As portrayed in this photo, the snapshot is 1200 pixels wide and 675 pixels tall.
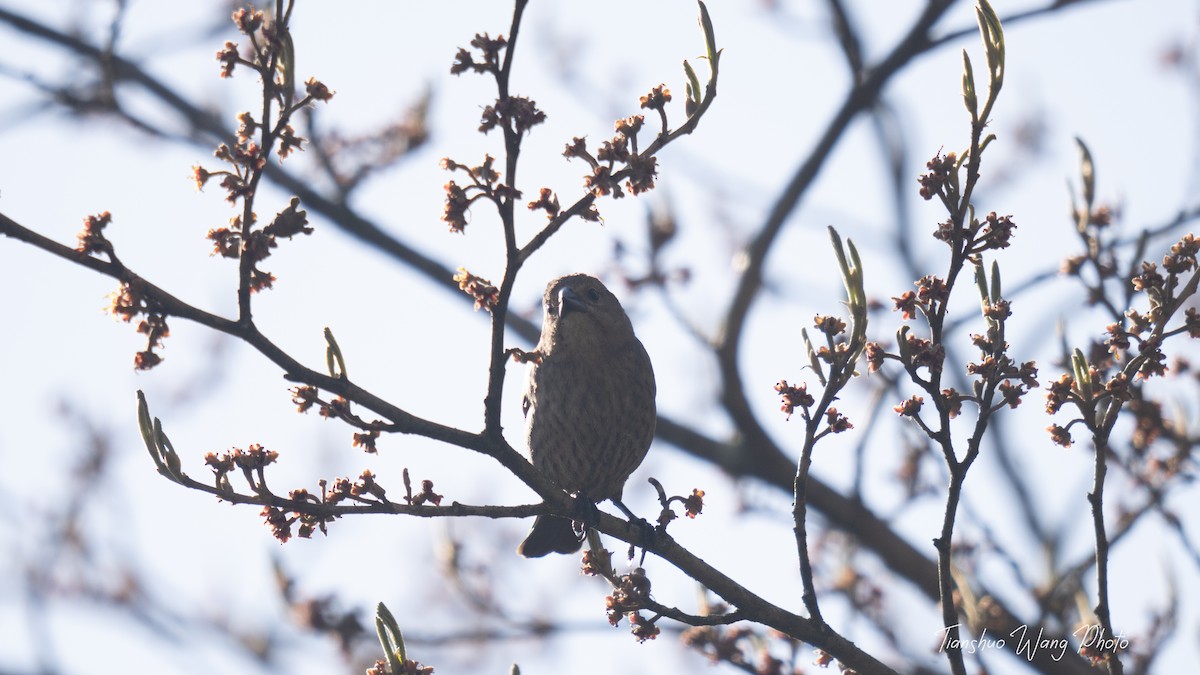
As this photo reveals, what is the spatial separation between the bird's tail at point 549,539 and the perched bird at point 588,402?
52 millimetres

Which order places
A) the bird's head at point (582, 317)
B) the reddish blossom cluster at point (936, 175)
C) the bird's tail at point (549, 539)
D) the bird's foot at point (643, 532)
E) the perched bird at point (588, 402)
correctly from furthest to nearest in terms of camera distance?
the bird's tail at point (549, 539) < the bird's head at point (582, 317) < the perched bird at point (588, 402) < the bird's foot at point (643, 532) < the reddish blossom cluster at point (936, 175)

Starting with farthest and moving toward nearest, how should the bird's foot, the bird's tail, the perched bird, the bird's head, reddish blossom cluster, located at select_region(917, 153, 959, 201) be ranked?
the bird's tail < the bird's head < the perched bird < the bird's foot < reddish blossom cluster, located at select_region(917, 153, 959, 201)

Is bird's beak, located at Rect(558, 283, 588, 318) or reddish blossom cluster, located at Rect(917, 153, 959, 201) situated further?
bird's beak, located at Rect(558, 283, 588, 318)

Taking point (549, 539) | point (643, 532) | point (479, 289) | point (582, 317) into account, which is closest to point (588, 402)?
point (582, 317)

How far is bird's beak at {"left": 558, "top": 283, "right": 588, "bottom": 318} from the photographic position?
218 inches

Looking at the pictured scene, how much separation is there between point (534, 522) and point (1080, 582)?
8.53 ft

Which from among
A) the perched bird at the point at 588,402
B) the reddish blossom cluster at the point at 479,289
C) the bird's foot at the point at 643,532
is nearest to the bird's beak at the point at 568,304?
the perched bird at the point at 588,402

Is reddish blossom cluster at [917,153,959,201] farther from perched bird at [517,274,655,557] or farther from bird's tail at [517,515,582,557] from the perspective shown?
bird's tail at [517,515,582,557]

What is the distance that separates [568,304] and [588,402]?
0.52 meters

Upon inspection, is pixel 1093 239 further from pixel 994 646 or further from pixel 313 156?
pixel 313 156

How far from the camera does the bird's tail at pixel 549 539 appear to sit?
19.2ft

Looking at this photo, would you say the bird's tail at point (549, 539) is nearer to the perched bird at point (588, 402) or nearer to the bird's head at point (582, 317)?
the perched bird at point (588, 402)

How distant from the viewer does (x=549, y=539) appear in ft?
19.3

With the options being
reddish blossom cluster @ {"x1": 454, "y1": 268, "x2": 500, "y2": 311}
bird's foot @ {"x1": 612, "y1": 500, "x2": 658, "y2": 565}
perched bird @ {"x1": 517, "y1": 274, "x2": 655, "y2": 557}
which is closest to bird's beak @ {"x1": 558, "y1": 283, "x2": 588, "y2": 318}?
perched bird @ {"x1": 517, "y1": 274, "x2": 655, "y2": 557}
